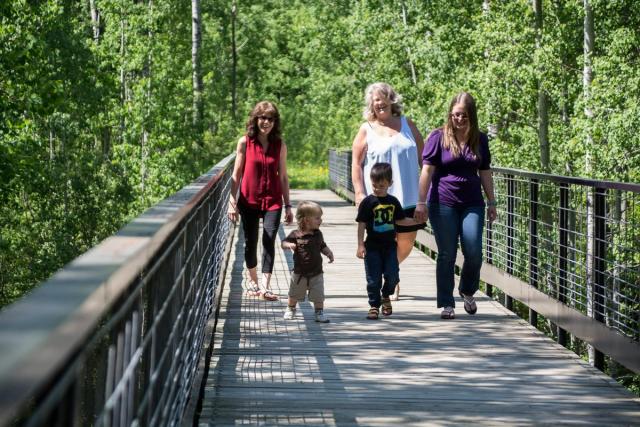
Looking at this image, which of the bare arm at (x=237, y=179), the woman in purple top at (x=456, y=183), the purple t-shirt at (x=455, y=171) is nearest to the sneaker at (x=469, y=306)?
the woman in purple top at (x=456, y=183)

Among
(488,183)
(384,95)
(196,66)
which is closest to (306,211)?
(384,95)

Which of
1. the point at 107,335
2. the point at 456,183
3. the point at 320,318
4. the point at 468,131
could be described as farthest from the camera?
the point at 320,318

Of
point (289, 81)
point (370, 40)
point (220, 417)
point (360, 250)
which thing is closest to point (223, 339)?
point (360, 250)

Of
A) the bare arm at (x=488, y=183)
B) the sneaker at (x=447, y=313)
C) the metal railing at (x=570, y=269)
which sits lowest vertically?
the sneaker at (x=447, y=313)

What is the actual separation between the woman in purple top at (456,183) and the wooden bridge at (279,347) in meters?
0.48

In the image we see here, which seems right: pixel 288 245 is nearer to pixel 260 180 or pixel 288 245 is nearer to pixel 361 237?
pixel 361 237

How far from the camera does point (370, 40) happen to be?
4131cm

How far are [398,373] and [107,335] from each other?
4755 mm

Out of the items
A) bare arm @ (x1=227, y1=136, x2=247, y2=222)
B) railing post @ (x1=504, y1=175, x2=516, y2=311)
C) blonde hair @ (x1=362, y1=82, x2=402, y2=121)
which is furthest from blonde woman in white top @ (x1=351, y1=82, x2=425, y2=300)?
railing post @ (x1=504, y1=175, x2=516, y2=311)

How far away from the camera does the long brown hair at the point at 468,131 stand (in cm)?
912

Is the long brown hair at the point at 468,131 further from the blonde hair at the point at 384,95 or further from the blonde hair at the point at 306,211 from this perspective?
the blonde hair at the point at 306,211

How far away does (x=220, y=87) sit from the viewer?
182 feet

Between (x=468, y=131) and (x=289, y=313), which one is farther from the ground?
(x=468, y=131)

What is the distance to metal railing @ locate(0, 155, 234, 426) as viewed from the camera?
1.63 metres
